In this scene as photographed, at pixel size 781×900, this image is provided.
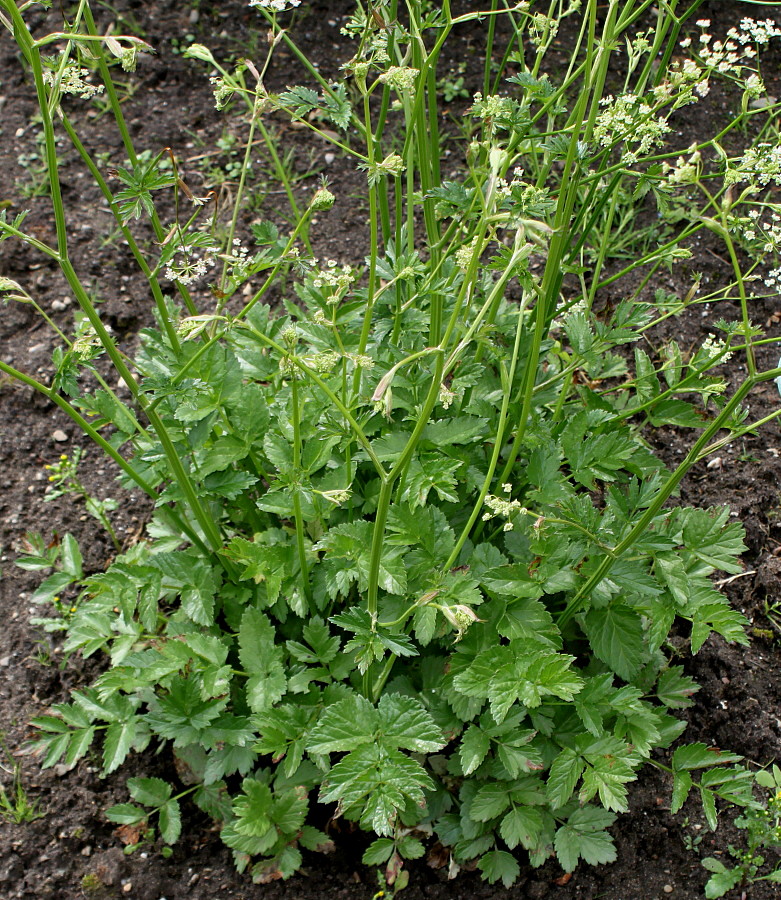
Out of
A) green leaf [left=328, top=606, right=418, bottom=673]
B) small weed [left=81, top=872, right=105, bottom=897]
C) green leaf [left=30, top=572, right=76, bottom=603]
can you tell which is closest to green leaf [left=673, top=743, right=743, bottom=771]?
green leaf [left=328, top=606, right=418, bottom=673]

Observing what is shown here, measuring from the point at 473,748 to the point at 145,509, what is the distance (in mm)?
1532

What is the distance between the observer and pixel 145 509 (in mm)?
2891

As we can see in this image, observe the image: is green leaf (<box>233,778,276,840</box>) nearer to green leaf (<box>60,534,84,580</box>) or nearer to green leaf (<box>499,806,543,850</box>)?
green leaf (<box>499,806,543,850</box>)

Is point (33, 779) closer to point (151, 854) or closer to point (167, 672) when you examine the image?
point (151, 854)

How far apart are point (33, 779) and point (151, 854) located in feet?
1.32

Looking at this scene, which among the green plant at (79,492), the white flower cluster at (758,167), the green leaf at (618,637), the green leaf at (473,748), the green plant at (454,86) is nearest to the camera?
the white flower cluster at (758,167)

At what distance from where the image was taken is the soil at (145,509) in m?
2.11

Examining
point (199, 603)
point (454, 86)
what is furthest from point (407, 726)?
point (454, 86)

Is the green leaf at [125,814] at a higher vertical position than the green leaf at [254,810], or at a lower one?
lower

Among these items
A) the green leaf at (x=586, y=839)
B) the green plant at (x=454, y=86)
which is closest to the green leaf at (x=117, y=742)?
the green leaf at (x=586, y=839)

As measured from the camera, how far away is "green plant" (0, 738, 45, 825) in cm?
217

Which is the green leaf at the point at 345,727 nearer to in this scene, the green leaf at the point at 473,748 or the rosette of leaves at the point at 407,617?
the rosette of leaves at the point at 407,617

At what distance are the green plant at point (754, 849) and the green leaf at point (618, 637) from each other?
0.49m

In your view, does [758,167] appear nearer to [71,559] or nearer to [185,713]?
[185,713]
